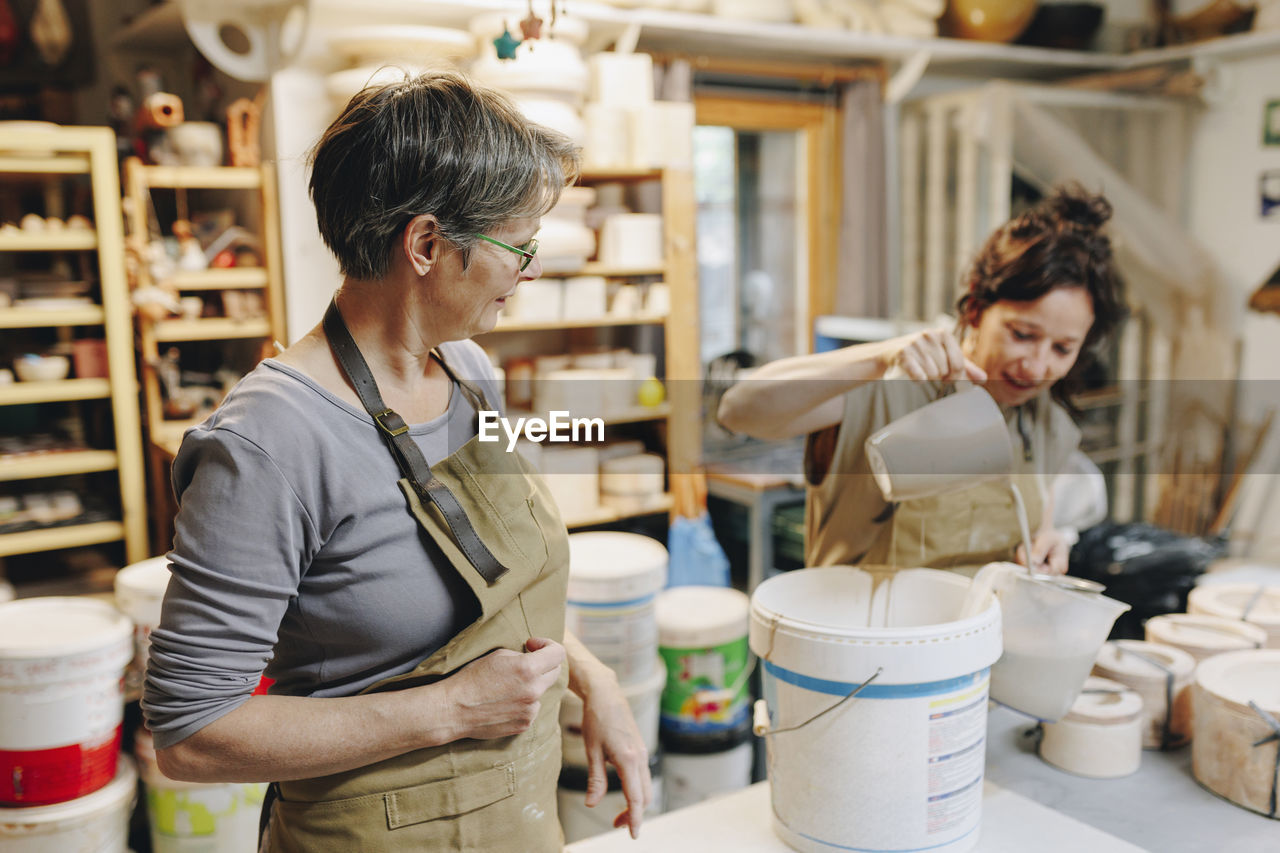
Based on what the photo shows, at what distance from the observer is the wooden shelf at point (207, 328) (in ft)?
8.88

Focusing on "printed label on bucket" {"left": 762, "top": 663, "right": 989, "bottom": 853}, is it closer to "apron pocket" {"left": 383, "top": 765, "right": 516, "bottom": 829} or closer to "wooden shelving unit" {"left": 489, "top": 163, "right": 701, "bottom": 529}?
"apron pocket" {"left": 383, "top": 765, "right": 516, "bottom": 829}

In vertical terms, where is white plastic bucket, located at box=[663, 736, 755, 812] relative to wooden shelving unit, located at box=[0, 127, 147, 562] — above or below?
below

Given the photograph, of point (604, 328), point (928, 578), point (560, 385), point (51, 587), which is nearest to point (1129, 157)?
point (604, 328)

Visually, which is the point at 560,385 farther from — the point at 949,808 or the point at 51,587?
the point at 949,808

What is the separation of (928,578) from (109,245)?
7.26 ft

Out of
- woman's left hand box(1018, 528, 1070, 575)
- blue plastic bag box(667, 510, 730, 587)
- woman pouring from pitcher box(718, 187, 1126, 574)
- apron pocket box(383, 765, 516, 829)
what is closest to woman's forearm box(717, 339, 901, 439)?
woman pouring from pitcher box(718, 187, 1126, 574)

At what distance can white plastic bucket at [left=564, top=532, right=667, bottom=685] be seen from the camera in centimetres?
222

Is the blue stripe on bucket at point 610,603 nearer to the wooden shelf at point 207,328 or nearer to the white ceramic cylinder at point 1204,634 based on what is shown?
the white ceramic cylinder at point 1204,634

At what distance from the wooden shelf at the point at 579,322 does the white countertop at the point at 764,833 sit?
6.20 feet

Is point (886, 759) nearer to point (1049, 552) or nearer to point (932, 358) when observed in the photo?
point (932, 358)

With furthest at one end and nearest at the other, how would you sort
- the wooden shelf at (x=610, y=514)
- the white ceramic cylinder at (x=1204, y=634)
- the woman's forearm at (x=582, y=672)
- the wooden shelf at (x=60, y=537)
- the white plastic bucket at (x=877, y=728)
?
the wooden shelf at (x=610, y=514) → the wooden shelf at (x=60, y=537) → the white ceramic cylinder at (x=1204, y=634) → the woman's forearm at (x=582, y=672) → the white plastic bucket at (x=877, y=728)

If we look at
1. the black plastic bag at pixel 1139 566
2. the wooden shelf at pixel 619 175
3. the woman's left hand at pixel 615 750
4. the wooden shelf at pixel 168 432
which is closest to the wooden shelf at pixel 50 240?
the wooden shelf at pixel 168 432

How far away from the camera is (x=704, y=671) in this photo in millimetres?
2398

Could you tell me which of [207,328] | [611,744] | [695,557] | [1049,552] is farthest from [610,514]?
[611,744]
